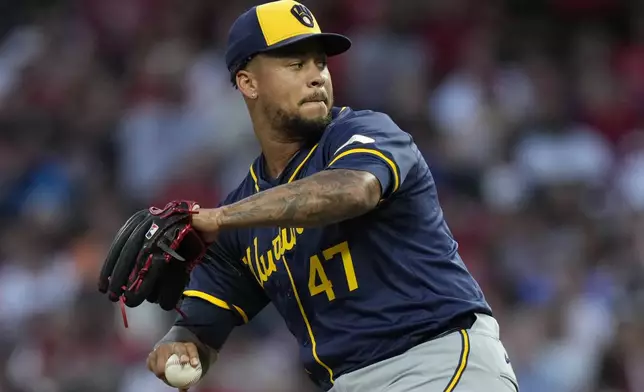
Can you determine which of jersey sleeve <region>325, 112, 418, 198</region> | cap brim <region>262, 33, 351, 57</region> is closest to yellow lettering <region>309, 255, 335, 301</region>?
jersey sleeve <region>325, 112, 418, 198</region>

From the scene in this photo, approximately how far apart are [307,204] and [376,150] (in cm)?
30

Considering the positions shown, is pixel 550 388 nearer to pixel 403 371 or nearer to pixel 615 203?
pixel 615 203

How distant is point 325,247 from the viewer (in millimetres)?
3736

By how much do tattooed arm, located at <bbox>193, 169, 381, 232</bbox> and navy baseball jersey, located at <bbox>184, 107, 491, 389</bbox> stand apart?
0.56ft

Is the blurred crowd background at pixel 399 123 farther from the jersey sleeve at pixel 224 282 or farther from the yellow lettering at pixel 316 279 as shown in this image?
the yellow lettering at pixel 316 279

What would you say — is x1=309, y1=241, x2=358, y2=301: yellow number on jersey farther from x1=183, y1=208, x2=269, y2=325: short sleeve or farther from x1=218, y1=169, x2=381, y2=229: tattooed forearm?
x1=183, y1=208, x2=269, y2=325: short sleeve

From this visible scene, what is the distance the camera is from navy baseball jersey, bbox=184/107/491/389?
3.64 meters

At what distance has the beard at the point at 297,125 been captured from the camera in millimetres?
3879

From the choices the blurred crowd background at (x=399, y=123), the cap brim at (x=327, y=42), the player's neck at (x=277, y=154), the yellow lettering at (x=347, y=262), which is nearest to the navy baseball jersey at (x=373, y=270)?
the yellow lettering at (x=347, y=262)

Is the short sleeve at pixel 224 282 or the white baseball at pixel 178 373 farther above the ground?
the short sleeve at pixel 224 282

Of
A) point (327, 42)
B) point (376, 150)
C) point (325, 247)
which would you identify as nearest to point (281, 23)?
point (327, 42)

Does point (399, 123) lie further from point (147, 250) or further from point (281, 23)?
point (147, 250)

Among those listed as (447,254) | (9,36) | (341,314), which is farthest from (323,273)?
(9,36)

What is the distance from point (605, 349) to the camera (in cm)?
659
